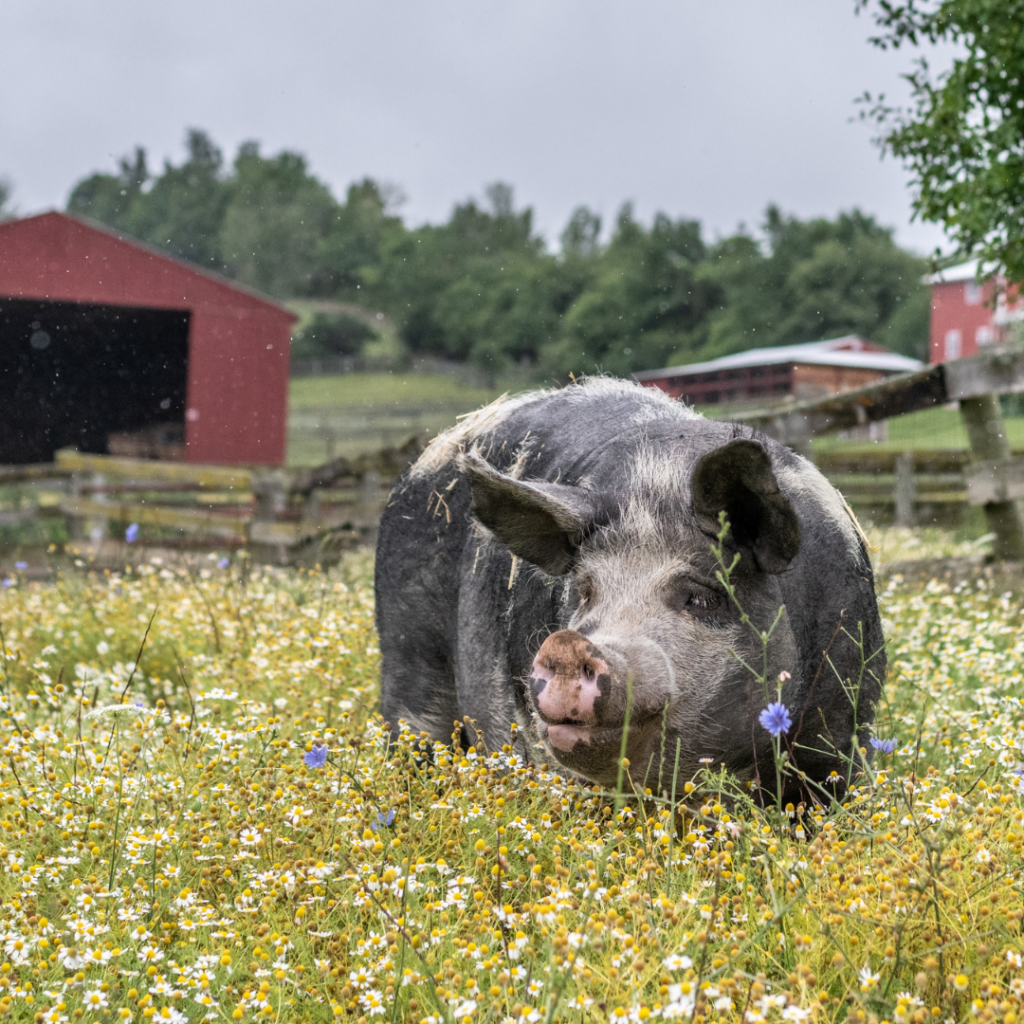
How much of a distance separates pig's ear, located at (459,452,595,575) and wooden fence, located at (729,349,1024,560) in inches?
159

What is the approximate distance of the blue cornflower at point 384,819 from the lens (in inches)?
104

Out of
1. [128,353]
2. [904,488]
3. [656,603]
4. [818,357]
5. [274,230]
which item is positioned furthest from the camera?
[274,230]

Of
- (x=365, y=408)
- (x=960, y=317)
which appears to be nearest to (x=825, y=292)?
(x=960, y=317)

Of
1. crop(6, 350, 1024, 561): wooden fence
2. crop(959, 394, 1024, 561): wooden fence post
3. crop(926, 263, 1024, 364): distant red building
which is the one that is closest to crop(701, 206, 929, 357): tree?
crop(926, 263, 1024, 364): distant red building

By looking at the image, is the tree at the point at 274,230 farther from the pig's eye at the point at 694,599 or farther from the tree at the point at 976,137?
the pig's eye at the point at 694,599

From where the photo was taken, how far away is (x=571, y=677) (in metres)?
2.59

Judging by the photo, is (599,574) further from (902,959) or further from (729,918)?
(902,959)

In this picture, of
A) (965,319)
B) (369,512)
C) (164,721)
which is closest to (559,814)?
(164,721)

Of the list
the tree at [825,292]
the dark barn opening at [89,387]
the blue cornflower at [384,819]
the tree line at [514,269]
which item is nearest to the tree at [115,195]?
the tree line at [514,269]

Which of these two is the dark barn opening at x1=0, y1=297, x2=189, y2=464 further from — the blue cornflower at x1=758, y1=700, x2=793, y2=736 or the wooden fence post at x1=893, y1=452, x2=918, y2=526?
the blue cornflower at x1=758, y1=700, x2=793, y2=736

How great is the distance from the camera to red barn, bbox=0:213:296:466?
17141 mm

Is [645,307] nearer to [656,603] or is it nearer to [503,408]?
[503,408]

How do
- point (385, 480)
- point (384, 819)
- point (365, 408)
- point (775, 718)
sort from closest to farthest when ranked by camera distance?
point (775, 718) → point (384, 819) → point (385, 480) → point (365, 408)

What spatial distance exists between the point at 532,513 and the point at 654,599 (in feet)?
1.37
